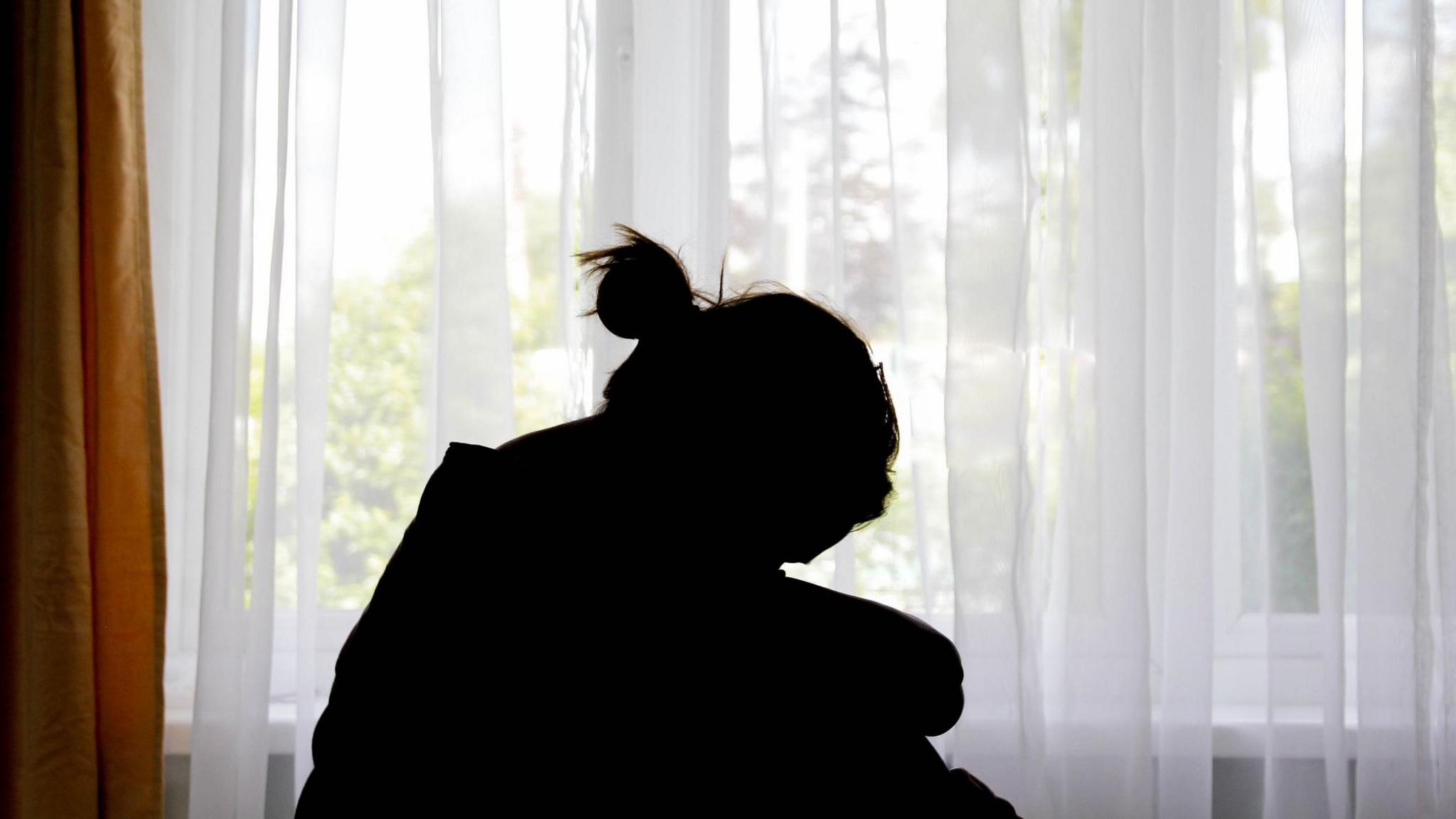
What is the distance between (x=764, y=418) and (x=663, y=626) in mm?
111

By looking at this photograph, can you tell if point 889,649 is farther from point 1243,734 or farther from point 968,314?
point 1243,734

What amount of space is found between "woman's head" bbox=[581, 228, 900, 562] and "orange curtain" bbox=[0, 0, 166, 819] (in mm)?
969

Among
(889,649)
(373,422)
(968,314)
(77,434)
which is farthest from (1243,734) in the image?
(77,434)

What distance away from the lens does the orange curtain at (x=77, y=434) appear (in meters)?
1.26

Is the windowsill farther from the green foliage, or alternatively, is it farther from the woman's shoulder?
the woman's shoulder

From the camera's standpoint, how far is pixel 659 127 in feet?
4.70

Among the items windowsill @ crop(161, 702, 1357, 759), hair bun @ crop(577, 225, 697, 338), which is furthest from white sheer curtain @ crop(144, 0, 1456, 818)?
hair bun @ crop(577, 225, 697, 338)

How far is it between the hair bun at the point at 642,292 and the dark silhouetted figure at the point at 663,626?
0.12 feet

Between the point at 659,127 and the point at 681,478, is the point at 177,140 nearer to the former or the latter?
the point at 659,127

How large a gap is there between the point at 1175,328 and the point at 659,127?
696 millimetres

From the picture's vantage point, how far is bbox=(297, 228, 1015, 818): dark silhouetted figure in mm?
498

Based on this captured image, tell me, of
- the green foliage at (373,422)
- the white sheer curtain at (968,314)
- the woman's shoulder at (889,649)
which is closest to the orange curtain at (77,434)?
the white sheer curtain at (968,314)

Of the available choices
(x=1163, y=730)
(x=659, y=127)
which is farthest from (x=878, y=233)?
(x=1163, y=730)

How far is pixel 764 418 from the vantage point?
545 mm
